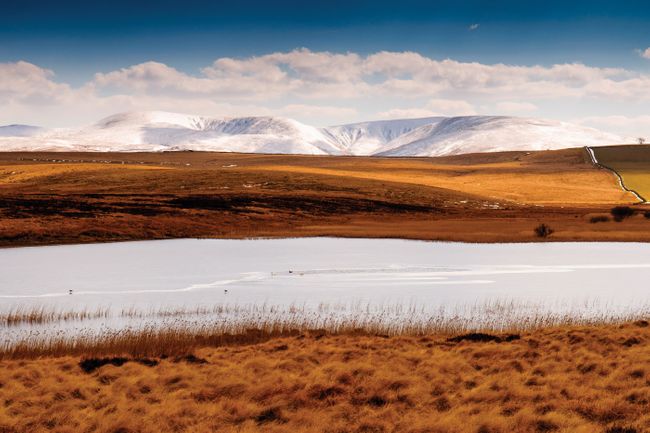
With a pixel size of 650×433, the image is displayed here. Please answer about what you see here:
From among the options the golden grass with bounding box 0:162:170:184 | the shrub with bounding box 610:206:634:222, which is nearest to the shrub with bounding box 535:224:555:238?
the shrub with bounding box 610:206:634:222

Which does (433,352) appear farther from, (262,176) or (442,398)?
(262,176)

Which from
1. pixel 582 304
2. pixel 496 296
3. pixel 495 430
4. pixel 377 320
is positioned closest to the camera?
pixel 495 430

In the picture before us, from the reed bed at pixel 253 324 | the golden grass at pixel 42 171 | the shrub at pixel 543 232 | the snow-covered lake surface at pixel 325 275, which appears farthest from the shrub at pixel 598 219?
the golden grass at pixel 42 171

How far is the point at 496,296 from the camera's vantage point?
36312mm

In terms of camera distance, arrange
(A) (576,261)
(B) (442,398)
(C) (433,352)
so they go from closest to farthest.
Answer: (B) (442,398), (C) (433,352), (A) (576,261)

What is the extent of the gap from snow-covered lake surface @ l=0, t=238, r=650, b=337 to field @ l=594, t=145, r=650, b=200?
74.9 meters

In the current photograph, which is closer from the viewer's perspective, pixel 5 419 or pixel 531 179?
pixel 5 419

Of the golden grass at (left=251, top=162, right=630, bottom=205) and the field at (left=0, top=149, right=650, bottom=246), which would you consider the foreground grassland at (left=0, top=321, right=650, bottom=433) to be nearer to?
the field at (left=0, top=149, right=650, bottom=246)

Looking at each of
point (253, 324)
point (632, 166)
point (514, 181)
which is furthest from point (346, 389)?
point (632, 166)

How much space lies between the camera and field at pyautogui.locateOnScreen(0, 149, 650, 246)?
67750 millimetres

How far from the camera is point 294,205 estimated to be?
91.8 metres

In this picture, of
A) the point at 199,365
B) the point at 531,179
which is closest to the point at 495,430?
the point at 199,365

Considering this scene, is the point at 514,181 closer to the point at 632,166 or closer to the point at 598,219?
the point at 632,166

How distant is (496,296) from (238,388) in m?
20.4
